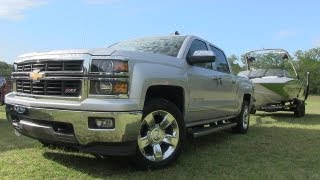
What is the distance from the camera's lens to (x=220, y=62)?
8508 mm

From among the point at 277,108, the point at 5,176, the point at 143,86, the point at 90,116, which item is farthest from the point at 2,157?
the point at 277,108

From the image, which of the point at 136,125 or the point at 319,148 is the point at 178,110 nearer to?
the point at 136,125

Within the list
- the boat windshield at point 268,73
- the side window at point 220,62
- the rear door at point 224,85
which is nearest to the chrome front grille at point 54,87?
the rear door at point 224,85

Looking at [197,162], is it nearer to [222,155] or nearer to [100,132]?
[222,155]

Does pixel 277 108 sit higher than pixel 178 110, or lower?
lower

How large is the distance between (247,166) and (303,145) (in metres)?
2.44

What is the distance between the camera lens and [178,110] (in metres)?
6.15

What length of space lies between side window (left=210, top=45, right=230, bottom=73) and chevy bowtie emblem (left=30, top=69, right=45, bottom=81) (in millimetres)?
3240

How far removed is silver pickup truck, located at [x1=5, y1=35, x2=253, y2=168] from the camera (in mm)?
5223

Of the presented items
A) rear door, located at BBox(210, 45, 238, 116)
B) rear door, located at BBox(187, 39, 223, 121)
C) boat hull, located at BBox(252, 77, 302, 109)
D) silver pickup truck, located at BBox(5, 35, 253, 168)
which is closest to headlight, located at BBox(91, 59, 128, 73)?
silver pickup truck, located at BBox(5, 35, 253, 168)

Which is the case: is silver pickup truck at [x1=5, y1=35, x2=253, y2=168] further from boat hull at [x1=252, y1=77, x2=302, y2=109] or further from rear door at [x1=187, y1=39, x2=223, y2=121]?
boat hull at [x1=252, y1=77, x2=302, y2=109]

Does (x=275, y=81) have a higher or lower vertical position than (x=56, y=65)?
lower

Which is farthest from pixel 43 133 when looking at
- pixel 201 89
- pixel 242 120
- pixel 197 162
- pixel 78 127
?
pixel 242 120

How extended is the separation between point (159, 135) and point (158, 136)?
0.06 ft
